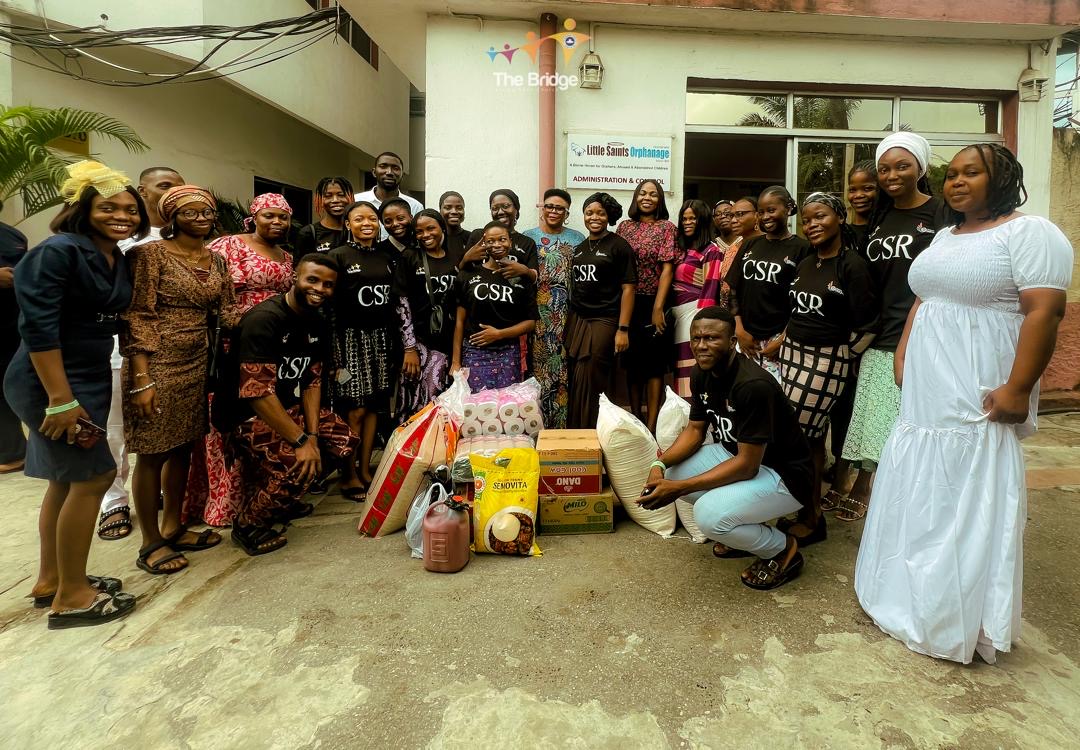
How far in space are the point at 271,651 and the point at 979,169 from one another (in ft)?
9.75

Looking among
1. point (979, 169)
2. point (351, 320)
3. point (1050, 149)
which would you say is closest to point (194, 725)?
point (351, 320)

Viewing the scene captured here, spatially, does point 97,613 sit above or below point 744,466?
below

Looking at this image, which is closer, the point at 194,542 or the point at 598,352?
the point at 194,542

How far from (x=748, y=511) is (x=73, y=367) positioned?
2703mm

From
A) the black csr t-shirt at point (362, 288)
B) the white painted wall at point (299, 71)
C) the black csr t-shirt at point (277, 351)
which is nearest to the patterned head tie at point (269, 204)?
the black csr t-shirt at point (362, 288)

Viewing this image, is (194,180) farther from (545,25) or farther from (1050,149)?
(1050,149)

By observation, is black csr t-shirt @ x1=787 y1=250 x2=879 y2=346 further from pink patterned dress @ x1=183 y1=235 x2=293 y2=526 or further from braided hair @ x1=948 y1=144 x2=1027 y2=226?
pink patterned dress @ x1=183 y1=235 x2=293 y2=526

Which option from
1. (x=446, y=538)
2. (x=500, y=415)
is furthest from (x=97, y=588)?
(x=500, y=415)

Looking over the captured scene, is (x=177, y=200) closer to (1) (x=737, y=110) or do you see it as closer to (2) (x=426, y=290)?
(2) (x=426, y=290)

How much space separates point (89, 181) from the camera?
7.45 ft

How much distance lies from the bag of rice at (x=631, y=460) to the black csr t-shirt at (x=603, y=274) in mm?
1014

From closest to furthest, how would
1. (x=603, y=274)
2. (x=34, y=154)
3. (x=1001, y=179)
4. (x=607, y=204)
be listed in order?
1. (x=1001, y=179)
2. (x=603, y=274)
3. (x=607, y=204)
4. (x=34, y=154)

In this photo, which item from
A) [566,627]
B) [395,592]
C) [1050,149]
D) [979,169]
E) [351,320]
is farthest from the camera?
[1050,149]

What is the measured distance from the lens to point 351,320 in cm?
362
